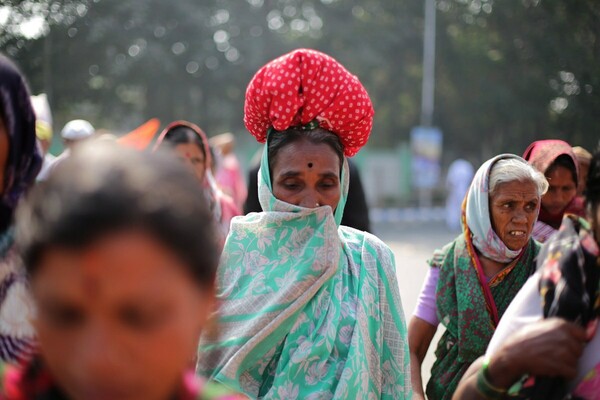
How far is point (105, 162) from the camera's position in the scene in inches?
48.6

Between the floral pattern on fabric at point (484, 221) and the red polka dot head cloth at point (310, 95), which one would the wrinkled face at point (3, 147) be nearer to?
the red polka dot head cloth at point (310, 95)

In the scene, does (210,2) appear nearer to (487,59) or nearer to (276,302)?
(487,59)

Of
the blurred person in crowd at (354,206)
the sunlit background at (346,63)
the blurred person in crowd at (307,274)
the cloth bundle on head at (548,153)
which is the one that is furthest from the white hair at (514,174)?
the sunlit background at (346,63)

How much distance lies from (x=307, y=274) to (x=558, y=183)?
95.2 inches

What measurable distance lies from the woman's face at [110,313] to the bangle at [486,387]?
0.89 meters

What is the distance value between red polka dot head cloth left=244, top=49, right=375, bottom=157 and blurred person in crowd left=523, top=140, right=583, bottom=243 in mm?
1898

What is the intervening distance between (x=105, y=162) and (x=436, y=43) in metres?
38.6

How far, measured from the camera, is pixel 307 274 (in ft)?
9.74

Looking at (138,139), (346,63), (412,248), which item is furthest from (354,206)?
(346,63)

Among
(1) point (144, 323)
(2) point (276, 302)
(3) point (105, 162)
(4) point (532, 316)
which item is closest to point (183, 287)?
(1) point (144, 323)

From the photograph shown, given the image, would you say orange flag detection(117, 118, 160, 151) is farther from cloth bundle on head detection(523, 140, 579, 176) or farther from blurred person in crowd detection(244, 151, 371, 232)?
cloth bundle on head detection(523, 140, 579, 176)

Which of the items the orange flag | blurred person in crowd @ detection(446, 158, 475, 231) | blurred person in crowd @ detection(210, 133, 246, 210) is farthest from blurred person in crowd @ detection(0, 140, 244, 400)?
blurred person in crowd @ detection(446, 158, 475, 231)

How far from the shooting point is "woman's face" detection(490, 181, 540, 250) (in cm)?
353

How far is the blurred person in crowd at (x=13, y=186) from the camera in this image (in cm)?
189
